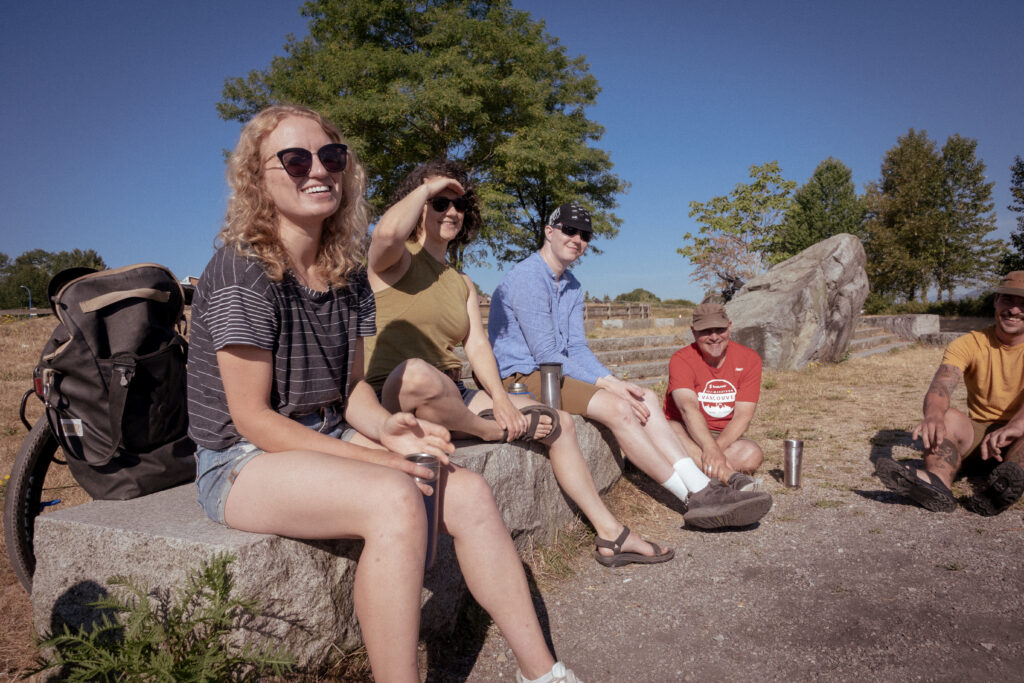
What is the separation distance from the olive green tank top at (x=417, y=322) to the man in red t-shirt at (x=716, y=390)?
156 centimetres

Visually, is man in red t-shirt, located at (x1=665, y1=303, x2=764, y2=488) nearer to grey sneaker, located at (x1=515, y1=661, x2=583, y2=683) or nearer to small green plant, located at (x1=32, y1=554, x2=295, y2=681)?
grey sneaker, located at (x1=515, y1=661, x2=583, y2=683)

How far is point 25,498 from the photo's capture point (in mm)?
2293

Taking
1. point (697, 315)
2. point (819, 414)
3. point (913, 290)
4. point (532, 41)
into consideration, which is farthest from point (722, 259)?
point (697, 315)

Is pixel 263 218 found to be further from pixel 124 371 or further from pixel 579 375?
pixel 579 375

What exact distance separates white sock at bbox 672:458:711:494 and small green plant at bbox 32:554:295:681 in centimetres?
212

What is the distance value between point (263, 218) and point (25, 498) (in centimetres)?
141

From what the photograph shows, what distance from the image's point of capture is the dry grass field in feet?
8.16

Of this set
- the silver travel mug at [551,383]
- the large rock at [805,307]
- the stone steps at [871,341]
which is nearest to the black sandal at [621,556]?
the silver travel mug at [551,383]

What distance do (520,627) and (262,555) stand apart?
75cm

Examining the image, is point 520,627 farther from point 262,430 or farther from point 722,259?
point 722,259

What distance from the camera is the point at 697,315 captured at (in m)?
3.96

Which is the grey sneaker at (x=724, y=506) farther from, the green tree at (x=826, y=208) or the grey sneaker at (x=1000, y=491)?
the green tree at (x=826, y=208)

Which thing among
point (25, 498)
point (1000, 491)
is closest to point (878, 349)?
point (1000, 491)

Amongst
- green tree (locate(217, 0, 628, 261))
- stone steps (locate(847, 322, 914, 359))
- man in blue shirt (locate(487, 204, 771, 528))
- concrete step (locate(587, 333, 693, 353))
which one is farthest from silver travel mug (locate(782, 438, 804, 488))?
green tree (locate(217, 0, 628, 261))
